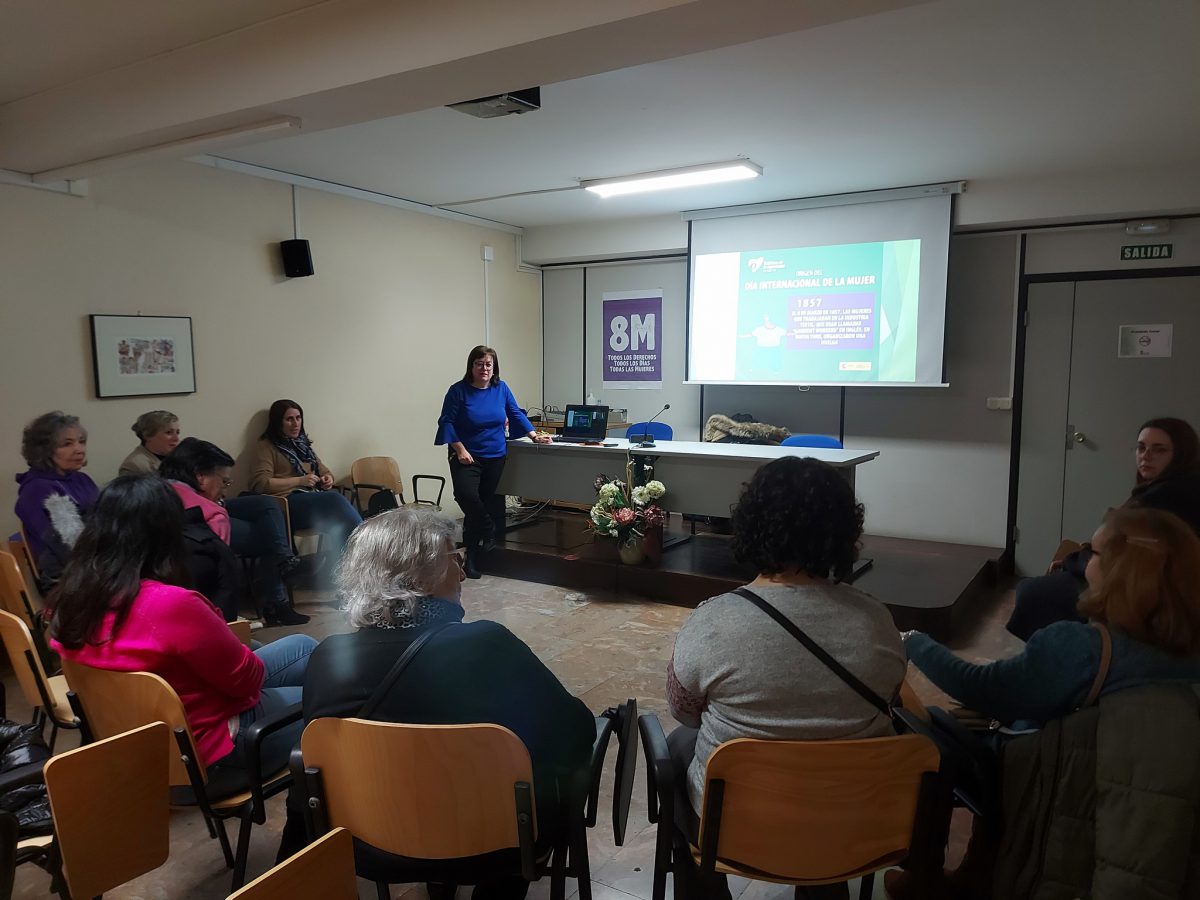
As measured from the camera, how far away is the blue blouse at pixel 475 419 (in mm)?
5094

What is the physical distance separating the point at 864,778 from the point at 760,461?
316cm

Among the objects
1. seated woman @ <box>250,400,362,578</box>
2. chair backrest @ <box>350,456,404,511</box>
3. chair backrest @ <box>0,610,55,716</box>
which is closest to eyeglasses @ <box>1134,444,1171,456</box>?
chair backrest @ <box>0,610,55,716</box>

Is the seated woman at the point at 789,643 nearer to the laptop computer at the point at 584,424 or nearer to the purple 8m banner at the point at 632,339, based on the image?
the laptop computer at the point at 584,424

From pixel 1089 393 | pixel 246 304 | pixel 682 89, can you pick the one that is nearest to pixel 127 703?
pixel 682 89

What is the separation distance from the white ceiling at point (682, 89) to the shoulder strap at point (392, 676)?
178cm

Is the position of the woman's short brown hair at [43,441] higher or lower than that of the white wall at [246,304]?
lower

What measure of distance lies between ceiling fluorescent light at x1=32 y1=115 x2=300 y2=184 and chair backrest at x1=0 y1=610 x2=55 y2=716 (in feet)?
6.59

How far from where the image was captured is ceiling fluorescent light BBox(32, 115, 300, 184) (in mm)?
3033

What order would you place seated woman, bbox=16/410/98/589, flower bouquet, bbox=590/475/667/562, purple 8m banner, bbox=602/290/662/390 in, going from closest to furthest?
seated woman, bbox=16/410/98/589 < flower bouquet, bbox=590/475/667/562 < purple 8m banner, bbox=602/290/662/390

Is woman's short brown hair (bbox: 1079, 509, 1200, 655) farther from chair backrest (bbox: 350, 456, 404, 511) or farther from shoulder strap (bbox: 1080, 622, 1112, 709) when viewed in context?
chair backrest (bbox: 350, 456, 404, 511)

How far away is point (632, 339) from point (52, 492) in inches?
187

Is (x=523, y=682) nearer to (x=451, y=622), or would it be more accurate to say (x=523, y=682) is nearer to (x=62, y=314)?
(x=451, y=622)

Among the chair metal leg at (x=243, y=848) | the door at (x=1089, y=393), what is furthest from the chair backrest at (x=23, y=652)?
the door at (x=1089, y=393)

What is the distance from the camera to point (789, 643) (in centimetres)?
142
